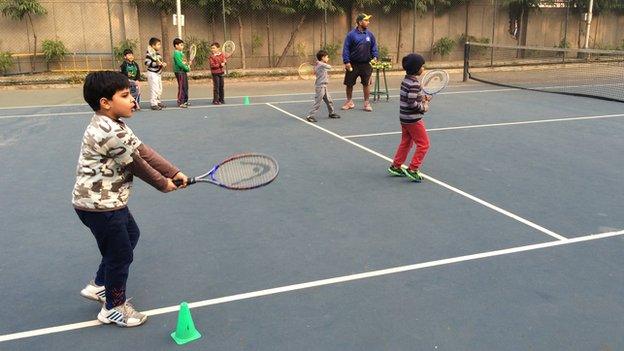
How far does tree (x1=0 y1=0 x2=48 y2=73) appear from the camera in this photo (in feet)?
58.5

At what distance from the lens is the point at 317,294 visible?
3975 millimetres

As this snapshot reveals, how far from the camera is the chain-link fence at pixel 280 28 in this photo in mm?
18750

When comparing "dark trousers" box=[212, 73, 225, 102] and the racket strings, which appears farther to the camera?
"dark trousers" box=[212, 73, 225, 102]

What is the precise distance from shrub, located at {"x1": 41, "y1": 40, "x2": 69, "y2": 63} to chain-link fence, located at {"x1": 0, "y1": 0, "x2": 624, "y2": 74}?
3 cm

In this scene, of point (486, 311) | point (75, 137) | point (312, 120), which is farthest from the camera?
point (312, 120)

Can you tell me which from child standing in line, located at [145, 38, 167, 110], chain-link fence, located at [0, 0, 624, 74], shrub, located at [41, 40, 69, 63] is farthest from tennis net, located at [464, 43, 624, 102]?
shrub, located at [41, 40, 69, 63]

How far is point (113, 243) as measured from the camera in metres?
3.47

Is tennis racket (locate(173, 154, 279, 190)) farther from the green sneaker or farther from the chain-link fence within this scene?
the chain-link fence

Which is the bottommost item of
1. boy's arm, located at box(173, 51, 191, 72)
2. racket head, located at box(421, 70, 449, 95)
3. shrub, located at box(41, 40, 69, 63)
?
racket head, located at box(421, 70, 449, 95)

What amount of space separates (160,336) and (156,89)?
33.0 feet

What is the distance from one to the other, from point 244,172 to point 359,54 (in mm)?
8517

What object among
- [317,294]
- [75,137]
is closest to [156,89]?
[75,137]

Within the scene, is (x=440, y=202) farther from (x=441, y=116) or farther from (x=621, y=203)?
(x=441, y=116)

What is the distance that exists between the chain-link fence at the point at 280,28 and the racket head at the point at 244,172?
1548 cm
